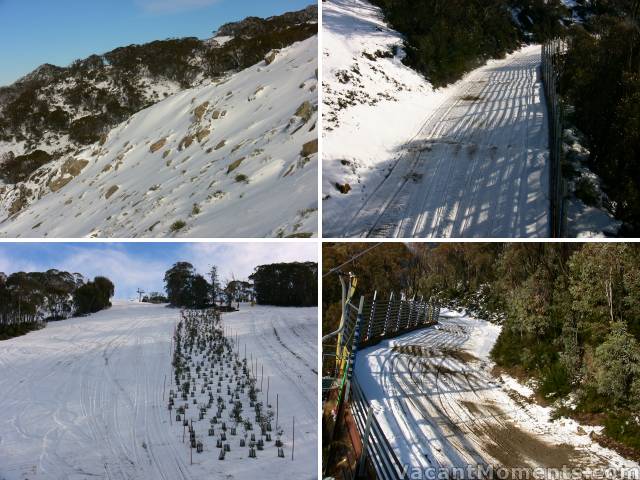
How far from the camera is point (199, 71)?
68.2ft

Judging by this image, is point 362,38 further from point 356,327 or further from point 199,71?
point 199,71

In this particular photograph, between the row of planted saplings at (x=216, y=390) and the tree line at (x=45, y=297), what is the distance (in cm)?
83

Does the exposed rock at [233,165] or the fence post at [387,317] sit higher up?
the exposed rock at [233,165]

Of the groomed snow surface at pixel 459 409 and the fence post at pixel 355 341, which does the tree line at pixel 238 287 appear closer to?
the fence post at pixel 355 341

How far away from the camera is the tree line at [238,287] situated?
12.6 feet

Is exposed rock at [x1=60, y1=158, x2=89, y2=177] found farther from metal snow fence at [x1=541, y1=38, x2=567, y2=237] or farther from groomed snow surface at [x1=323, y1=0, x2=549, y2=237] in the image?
metal snow fence at [x1=541, y1=38, x2=567, y2=237]

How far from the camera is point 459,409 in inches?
133

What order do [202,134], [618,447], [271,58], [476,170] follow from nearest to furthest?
[618,447], [476,170], [202,134], [271,58]

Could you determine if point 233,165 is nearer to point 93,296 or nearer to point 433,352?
point 93,296

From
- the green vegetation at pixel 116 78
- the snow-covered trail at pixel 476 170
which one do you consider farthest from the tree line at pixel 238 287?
the green vegetation at pixel 116 78

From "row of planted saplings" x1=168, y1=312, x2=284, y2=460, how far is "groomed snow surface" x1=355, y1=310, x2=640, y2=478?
899 mm

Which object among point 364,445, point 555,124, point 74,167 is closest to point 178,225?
point 364,445

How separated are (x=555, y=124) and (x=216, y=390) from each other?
15.3ft

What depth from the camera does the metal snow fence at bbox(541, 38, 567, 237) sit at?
4266 mm
